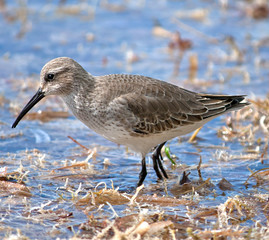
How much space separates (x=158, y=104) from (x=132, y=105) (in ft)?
1.36

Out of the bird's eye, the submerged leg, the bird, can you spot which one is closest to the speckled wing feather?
the bird

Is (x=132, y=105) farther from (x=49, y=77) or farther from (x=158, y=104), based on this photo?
(x=49, y=77)

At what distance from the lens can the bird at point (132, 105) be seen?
6332 mm

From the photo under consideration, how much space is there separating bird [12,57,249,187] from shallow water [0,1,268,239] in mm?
615

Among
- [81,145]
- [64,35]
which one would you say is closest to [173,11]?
[64,35]

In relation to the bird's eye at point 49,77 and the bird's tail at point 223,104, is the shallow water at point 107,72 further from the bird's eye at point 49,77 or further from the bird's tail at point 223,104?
the bird's eye at point 49,77

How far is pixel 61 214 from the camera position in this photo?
5.53 metres

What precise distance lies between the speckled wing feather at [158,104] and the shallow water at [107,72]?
2.43 feet

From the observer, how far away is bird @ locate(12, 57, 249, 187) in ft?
20.8

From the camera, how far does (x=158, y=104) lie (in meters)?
6.71

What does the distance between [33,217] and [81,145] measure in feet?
7.30

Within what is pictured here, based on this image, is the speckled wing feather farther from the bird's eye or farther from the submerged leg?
the bird's eye

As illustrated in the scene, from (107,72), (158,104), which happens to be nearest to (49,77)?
(158,104)

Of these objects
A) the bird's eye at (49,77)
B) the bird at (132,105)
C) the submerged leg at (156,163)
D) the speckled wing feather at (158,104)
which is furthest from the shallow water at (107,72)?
the bird's eye at (49,77)
